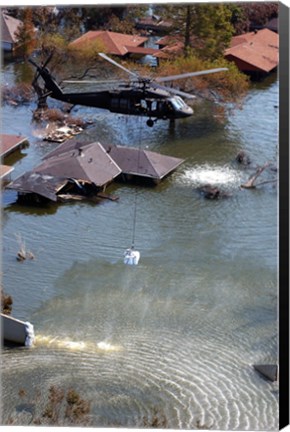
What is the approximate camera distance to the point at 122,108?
451 inches

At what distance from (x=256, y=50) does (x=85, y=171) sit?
6.35 meters

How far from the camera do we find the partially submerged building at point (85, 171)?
1114 cm

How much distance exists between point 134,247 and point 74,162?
7.16ft

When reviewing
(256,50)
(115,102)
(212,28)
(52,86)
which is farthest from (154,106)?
(256,50)

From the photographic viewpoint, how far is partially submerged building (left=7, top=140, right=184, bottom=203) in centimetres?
1114

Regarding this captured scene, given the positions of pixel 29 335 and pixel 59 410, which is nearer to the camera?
pixel 59 410

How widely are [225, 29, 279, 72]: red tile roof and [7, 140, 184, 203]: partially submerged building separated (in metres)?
4.32

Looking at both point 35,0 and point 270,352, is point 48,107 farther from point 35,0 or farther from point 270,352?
point 270,352

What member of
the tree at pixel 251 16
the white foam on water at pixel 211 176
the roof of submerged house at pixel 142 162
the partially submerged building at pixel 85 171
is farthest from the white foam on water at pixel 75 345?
the tree at pixel 251 16

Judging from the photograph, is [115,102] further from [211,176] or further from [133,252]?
[133,252]

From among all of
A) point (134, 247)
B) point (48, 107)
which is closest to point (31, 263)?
point (134, 247)

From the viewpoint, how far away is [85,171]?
1146cm

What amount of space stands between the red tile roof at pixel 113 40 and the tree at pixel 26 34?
2.87ft

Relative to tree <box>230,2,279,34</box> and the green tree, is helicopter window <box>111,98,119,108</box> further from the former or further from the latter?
tree <box>230,2,279,34</box>
